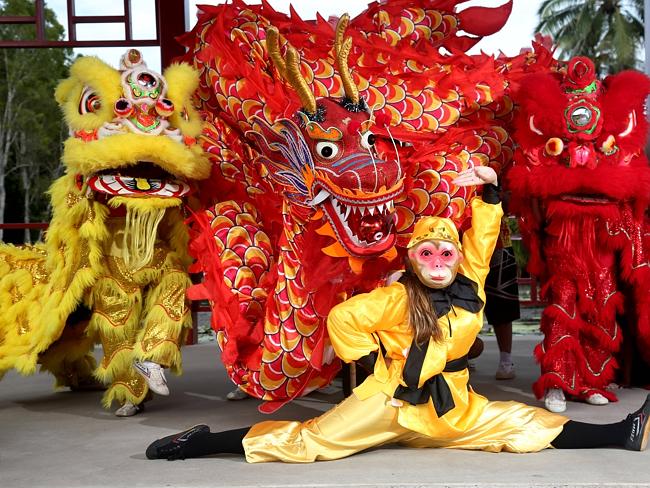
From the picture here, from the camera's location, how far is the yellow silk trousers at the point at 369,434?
10.2 ft

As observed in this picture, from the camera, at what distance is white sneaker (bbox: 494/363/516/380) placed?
480cm

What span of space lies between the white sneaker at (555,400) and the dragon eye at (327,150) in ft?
4.54

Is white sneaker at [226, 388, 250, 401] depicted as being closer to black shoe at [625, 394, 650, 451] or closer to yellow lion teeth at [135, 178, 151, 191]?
yellow lion teeth at [135, 178, 151, 191]

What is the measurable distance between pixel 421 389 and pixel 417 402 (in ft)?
0.15

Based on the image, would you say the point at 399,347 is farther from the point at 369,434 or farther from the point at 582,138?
the point at 582,138

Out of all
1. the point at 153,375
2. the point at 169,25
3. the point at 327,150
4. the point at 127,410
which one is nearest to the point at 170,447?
the point at 153,375

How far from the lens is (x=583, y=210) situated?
377 cm

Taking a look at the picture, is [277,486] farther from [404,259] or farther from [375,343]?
[404,259]

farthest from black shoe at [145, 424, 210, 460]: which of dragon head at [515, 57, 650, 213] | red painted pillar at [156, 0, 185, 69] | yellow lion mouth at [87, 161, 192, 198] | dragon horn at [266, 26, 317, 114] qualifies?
red painted pillar at [156, 0, 185, 69]

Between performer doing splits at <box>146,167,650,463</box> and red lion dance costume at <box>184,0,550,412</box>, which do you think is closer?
performer doing splits at <box>146,167,650,463</box>

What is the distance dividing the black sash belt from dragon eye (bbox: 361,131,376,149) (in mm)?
710

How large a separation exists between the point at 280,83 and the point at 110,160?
2.45 ft

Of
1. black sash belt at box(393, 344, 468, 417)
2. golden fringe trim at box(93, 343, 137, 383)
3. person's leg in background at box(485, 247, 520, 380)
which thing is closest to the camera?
black sash belt at box(393, 344, 468, 417)

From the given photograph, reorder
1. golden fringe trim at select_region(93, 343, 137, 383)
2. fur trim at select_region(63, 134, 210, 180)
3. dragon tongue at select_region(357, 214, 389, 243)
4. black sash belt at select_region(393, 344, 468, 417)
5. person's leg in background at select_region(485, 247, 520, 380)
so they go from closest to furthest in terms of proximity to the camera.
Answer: black sash belt at select_region(393, 344, 468, 417)
dragon tongue at select_region(357, 214, 389, 243)
fur trim at select_region(63, 134, 210, 180)
golden fringe trim at select_region(93, 343, 137, 383)
person's leg in background at select_region(485, 247, 520, 380)
